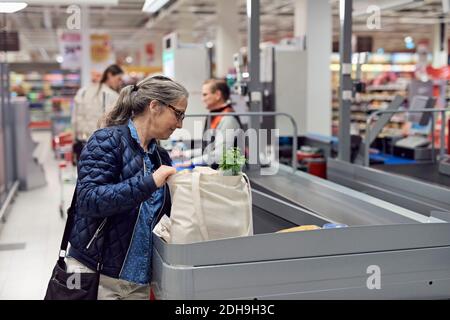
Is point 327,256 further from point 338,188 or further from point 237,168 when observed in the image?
point 338,188

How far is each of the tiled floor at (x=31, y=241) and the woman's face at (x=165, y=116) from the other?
2.89m

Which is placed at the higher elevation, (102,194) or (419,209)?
(102,194)

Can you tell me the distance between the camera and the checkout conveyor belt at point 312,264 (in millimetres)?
2227

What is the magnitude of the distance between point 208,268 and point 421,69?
685 inches

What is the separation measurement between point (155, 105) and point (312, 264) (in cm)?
87

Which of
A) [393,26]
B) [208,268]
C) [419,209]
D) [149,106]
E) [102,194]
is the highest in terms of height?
[393,26]

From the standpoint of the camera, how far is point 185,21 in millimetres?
22953

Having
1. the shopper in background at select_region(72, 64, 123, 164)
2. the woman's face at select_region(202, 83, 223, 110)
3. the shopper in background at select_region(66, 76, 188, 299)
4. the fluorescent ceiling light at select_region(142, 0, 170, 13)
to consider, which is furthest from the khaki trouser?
the shopper in background at select_region(72, 64, 123, 164)

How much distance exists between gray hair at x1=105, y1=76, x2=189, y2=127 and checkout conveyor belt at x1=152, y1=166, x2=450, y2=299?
1.71 ft

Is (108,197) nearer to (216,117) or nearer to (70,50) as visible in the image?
(216,117)

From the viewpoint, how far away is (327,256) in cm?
236

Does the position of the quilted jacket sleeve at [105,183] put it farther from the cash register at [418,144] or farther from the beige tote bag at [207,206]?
the cash register at [418,144]

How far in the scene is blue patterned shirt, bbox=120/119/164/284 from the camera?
2.33m

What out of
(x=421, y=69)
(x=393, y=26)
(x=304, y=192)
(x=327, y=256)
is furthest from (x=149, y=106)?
(x=393, y=26)
